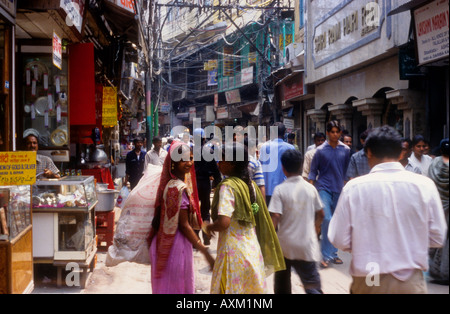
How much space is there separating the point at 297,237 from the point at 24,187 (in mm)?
2501

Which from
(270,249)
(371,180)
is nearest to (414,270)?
(371,180)

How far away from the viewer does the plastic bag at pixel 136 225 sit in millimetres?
3676

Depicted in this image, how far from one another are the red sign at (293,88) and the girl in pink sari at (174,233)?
510 inches

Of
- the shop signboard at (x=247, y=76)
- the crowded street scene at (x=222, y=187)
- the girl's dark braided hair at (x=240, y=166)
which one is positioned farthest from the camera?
the shop signboard at (x=247, y=76)

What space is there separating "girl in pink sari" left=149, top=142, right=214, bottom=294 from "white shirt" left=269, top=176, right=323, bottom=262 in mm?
738

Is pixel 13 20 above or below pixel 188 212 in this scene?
above

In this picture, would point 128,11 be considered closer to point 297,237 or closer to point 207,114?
point 297,237

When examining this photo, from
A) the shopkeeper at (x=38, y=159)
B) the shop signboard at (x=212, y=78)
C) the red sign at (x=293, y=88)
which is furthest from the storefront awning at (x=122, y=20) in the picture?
the shop signboard at (x=212, y=78)

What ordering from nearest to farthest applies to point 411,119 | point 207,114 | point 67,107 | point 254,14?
point 67,107 → point 411,119 → point 254,14 → point 207,114

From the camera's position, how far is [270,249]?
365cm

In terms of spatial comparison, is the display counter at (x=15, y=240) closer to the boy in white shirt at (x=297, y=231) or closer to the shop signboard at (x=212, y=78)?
the boy in white shirt at (x=297, y=231)

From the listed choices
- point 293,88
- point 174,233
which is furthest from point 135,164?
point 293,88

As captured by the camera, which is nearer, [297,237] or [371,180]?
[371,180]

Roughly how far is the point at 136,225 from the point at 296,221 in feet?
4.32
